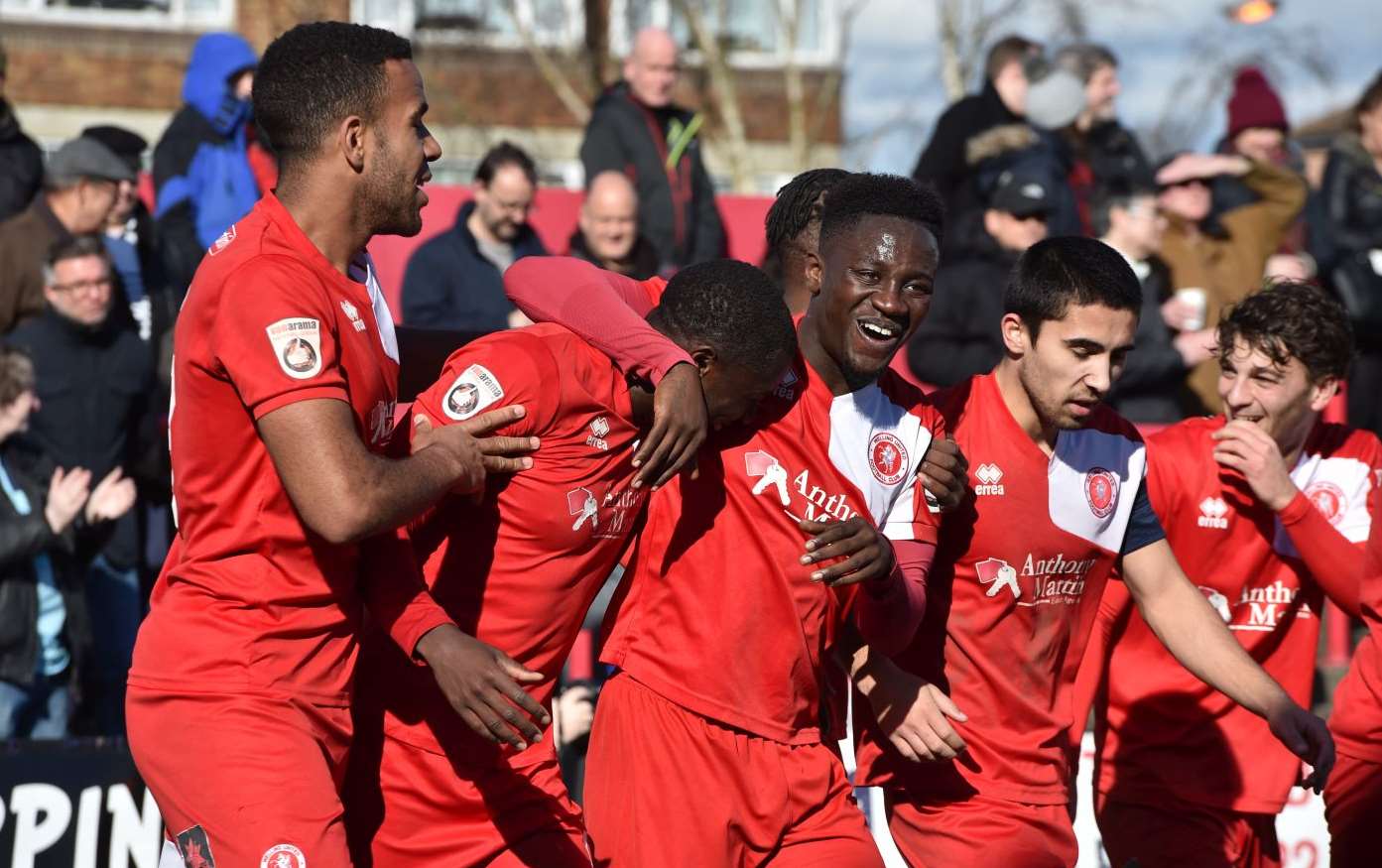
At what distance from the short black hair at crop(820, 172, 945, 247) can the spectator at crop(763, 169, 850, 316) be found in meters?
0.34

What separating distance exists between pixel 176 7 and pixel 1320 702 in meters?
17.5

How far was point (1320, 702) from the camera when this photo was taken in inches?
360

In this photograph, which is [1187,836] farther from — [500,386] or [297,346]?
[297,346]

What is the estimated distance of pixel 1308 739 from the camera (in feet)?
16.3

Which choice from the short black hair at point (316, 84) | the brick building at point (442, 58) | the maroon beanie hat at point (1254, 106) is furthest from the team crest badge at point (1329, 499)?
the brick building at point (442, 58)

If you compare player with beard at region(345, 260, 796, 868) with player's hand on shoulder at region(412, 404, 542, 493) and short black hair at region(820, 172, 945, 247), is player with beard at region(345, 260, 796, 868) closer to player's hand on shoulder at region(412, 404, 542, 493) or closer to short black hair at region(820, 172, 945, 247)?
player's hand on shoulder at region(412, 404, 542, 493)

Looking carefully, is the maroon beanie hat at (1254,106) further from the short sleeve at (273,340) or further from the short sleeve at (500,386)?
the short sleeve at (273,340)

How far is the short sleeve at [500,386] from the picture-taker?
4.19 metres

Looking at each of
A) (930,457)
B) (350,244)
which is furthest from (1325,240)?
(350,244)

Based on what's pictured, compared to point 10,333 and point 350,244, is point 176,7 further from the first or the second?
point 350,244

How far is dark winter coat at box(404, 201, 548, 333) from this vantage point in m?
8.79

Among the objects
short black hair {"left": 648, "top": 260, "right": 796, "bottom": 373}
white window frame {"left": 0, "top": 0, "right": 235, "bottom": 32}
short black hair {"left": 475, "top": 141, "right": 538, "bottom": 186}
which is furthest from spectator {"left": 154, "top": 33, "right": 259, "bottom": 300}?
white window frame {"left": 0, "top": 0, "right": 235, "bottom": 32}

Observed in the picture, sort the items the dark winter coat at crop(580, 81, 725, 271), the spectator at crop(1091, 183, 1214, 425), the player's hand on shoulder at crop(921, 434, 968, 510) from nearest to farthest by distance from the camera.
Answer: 1. the player's hand on shoulder at crop(921, 434, 968, 510)
2. the spectator at crop(1091, 183, 1214, 425)
3. the dark winter coat at crop(580, 81, 725, 271)

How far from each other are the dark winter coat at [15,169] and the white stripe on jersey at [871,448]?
5.73 meters
